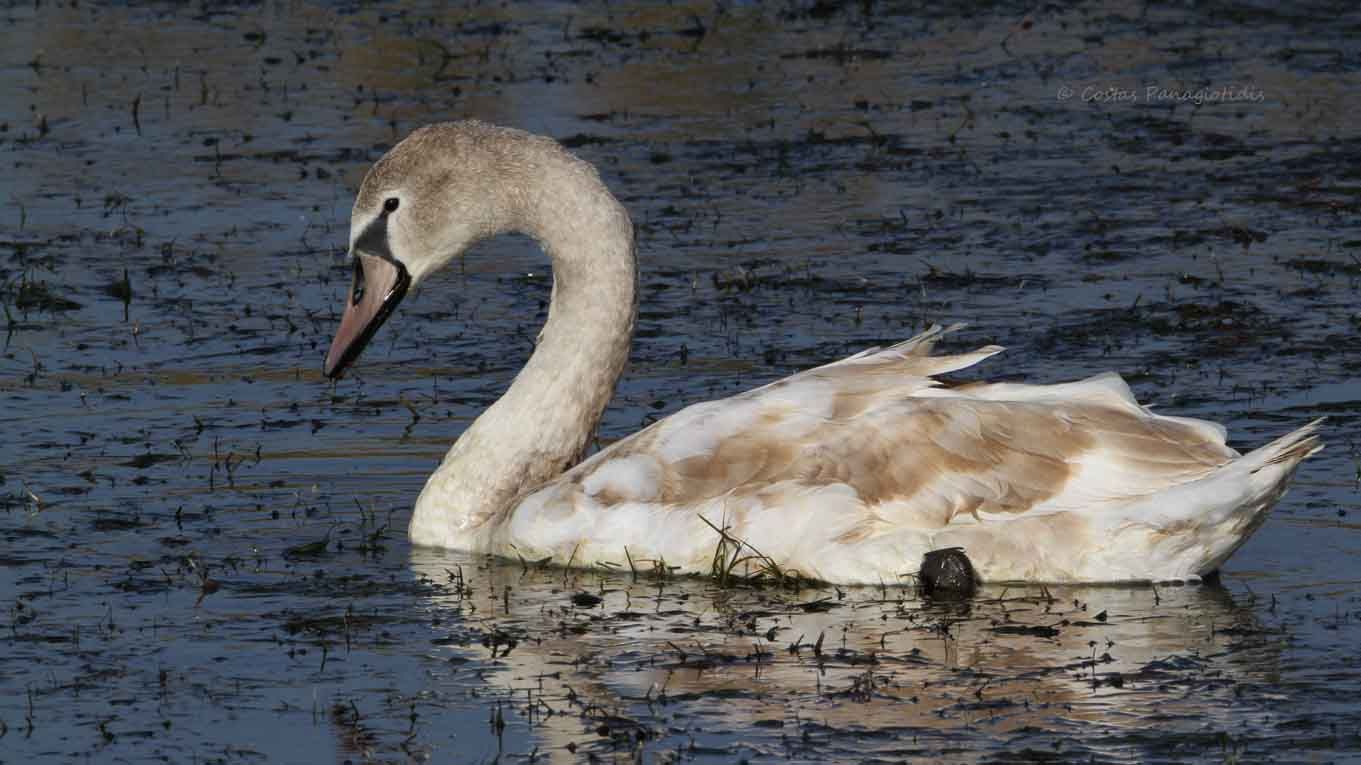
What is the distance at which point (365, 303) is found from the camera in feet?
32.1

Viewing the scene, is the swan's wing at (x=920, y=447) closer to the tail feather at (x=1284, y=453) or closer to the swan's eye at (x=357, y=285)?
the tail feather at (x=1284, y=453)

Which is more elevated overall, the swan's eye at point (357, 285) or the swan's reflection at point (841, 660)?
the swan's eye at point (357, 285)

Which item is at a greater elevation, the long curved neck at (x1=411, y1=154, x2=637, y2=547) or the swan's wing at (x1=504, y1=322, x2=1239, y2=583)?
the long curved neck at (x1=411, y1=154, x2=637, y2=547)

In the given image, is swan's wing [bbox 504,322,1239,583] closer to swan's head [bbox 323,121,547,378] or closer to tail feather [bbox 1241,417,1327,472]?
tail feather [bbox 1241,417,1327,472]

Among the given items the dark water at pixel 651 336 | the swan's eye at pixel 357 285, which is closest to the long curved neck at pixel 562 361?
the dark water at pixel 651 336

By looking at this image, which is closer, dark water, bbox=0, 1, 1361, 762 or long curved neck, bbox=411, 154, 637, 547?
dark water, bbox=0, 1, 1361, 762

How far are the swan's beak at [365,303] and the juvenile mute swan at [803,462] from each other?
24 centimetres

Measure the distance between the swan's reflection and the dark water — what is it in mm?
20

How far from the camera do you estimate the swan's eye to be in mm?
9773

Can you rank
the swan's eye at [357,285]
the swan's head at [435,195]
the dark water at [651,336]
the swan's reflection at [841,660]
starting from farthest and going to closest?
1. the swan's eye at [357,285]
2. the swan's head at [435,195]
3. the dark water at [651,336]
4. the swan's reflection at [841,660]

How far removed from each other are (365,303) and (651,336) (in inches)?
106

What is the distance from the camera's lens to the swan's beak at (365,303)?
9672 millimetres

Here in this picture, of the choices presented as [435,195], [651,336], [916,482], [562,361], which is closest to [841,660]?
[916,482]

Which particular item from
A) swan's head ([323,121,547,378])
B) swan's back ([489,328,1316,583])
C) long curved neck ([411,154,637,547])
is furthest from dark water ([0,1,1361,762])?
swan's head ([323,121,547,378])
